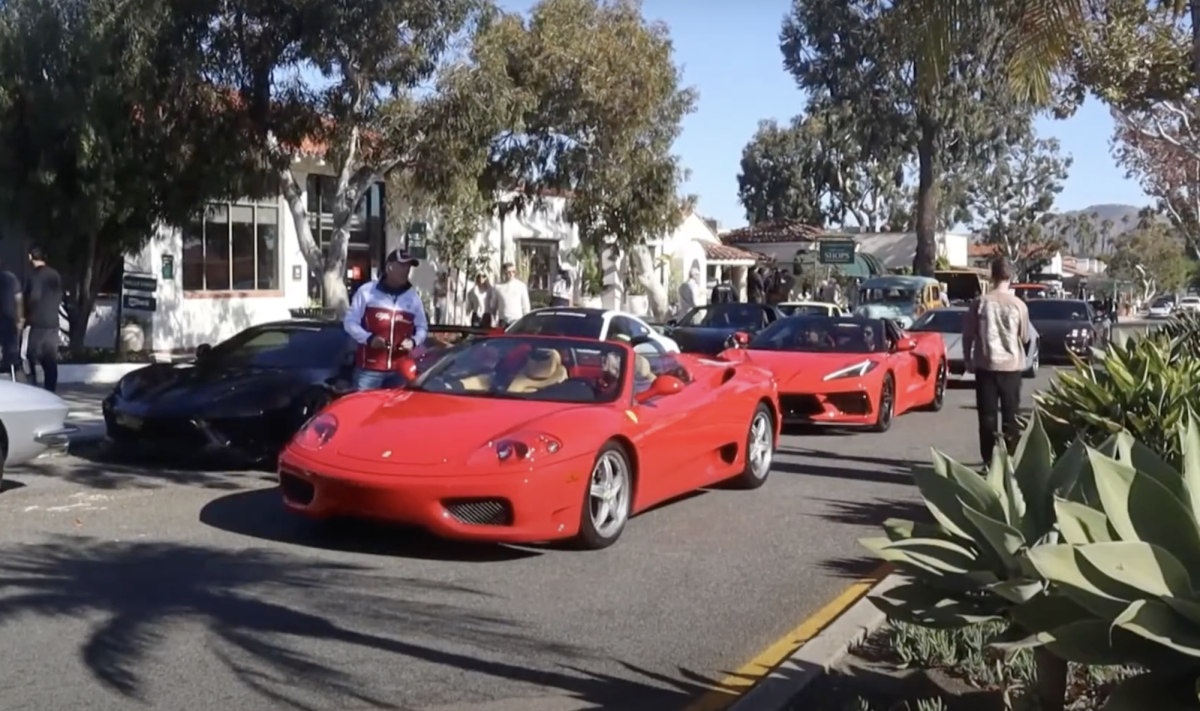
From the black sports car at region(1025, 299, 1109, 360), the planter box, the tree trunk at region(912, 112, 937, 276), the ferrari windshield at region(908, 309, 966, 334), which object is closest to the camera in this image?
the planter box

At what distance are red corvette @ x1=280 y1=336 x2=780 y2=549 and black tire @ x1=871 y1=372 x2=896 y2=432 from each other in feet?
16.4

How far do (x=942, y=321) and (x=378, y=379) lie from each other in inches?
576

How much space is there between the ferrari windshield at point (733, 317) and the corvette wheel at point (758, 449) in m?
10.1

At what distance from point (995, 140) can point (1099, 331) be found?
20153 millimetres

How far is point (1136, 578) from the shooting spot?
3338 mm

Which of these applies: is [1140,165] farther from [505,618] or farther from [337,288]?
[505,618]

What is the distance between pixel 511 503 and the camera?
7.73 meters

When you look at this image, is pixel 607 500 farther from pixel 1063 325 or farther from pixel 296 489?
pixel 1063 325

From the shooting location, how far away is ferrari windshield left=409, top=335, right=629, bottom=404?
894 cm

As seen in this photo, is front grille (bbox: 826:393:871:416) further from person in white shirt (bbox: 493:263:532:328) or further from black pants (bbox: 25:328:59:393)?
black pants (bbox: 25:328:59:393)

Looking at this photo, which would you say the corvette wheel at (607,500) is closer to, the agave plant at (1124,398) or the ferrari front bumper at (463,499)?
the ferrari front bumper at (463,499)

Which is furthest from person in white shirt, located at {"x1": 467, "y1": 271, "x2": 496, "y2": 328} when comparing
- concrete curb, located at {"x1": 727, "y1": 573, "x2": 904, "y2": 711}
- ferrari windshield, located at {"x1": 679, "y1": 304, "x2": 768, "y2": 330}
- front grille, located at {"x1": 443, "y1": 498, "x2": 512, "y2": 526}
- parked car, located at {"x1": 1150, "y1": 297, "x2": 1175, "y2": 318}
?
parked car, located at {"x1": 1150, "y1": 297, "x2": 1175, "y2": 318}

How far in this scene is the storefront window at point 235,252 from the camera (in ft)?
82.9

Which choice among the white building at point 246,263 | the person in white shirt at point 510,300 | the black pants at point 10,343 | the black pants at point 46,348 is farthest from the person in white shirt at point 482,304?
the black pants at point 10,343
